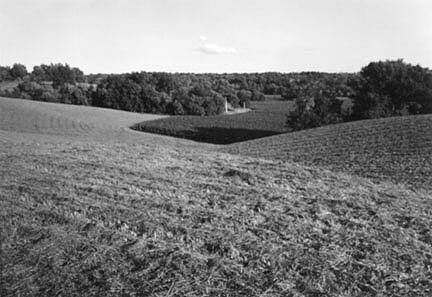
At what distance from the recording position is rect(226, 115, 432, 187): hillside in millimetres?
12765

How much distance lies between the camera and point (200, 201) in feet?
24.0

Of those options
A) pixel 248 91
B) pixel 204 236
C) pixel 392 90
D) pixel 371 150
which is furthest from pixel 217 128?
pixel 248 91

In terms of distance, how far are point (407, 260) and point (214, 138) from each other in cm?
3374

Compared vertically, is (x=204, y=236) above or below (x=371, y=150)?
above

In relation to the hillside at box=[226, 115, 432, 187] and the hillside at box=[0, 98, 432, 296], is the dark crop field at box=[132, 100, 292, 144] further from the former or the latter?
the hillside at box=[0, 98, 432, 296]

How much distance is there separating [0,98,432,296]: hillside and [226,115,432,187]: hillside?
10.4 ft

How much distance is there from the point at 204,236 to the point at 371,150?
44.5 feet

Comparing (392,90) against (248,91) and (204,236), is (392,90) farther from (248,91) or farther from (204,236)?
(248,91)

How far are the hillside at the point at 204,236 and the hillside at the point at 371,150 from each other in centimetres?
318

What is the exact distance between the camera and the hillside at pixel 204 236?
13.4 ft

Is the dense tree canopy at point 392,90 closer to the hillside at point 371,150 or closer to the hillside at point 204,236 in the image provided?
the hillside at point 371,150

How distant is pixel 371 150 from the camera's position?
17.0 metres

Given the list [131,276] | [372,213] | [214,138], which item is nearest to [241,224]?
[131,276]

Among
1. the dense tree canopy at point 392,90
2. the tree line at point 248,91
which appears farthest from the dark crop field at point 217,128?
the dense tree canopy at point 392,90
